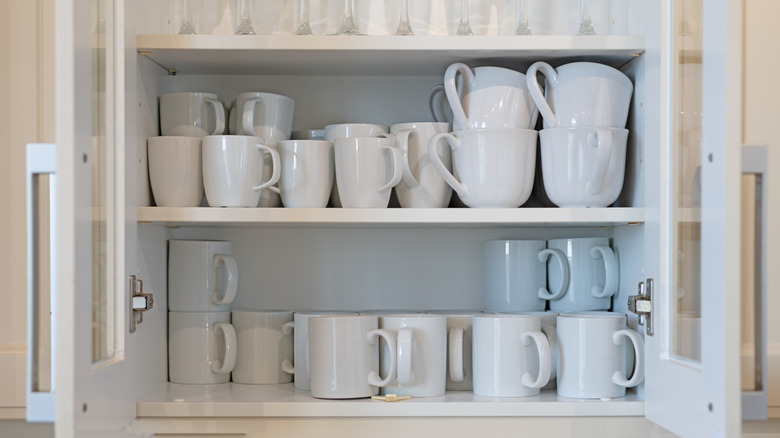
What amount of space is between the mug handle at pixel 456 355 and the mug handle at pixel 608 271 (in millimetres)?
235

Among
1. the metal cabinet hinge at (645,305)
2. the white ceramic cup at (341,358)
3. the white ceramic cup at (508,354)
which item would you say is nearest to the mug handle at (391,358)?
the white ceramic cup at (341,358)

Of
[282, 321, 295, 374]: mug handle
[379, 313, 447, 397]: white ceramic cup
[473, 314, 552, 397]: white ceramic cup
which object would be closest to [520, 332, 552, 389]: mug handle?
[473, 314, 552, 397]: white ceramic cup

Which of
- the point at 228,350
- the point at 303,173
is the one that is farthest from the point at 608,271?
the point at 228,350

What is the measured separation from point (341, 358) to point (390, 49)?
438 mm

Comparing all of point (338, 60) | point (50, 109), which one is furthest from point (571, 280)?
point (50, 109)

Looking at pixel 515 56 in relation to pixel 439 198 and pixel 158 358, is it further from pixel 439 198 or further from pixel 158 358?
pixel 158 358

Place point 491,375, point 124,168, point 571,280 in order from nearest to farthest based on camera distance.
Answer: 1. point 124,168
2. point 491,375
3. point 571,280

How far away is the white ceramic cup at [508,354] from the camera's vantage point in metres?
1.17

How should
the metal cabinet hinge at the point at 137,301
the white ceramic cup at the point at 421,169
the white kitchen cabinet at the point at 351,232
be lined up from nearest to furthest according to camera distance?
the white kitchen cabinet at the point at 351,232 < the metal cabinet hinge at the point at 137,301 < the white ceramic cup at the point at 421,169

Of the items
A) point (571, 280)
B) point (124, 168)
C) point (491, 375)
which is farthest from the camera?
point (571, 280)

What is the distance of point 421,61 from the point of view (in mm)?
1246

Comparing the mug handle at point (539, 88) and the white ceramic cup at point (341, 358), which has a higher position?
the mug handle at point (539, 88)

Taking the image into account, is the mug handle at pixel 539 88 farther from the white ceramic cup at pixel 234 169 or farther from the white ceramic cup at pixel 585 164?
the white ceramic cup at pixel 234 169

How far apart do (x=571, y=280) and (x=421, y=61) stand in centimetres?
41
